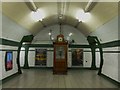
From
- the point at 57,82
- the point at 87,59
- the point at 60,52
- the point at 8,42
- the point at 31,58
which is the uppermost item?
the point at 8,42

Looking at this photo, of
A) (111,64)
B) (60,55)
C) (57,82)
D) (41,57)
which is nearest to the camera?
(57,82)

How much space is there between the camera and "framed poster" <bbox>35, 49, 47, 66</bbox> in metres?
16.2

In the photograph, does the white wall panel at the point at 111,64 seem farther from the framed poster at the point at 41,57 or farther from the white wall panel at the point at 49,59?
the framed poster at the point at 41,57

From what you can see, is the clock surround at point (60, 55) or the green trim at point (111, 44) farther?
the clock surround at point (60, 55)

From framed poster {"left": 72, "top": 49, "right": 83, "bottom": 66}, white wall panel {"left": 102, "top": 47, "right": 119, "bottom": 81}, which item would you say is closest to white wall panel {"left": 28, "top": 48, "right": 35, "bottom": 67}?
framed poster {"left": 72, "top": 49, "right": 83, "bottom": 66}

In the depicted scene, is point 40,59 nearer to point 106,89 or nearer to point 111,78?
point 111,78

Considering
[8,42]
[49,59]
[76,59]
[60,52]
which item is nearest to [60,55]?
[60,52]

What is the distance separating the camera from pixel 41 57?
16234 mm

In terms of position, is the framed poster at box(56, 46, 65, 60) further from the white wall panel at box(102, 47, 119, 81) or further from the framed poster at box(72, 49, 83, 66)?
the framed poster at box(72, 49, 83, 66)

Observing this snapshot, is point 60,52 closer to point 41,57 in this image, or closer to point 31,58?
point 41,57

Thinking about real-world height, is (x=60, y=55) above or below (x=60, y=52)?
below

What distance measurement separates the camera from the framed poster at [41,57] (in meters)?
16.2

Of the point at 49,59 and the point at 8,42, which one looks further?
the point at 49,59

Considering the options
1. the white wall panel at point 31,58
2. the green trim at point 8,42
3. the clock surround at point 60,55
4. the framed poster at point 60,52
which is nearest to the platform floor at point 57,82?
the green trim at point 8,42
